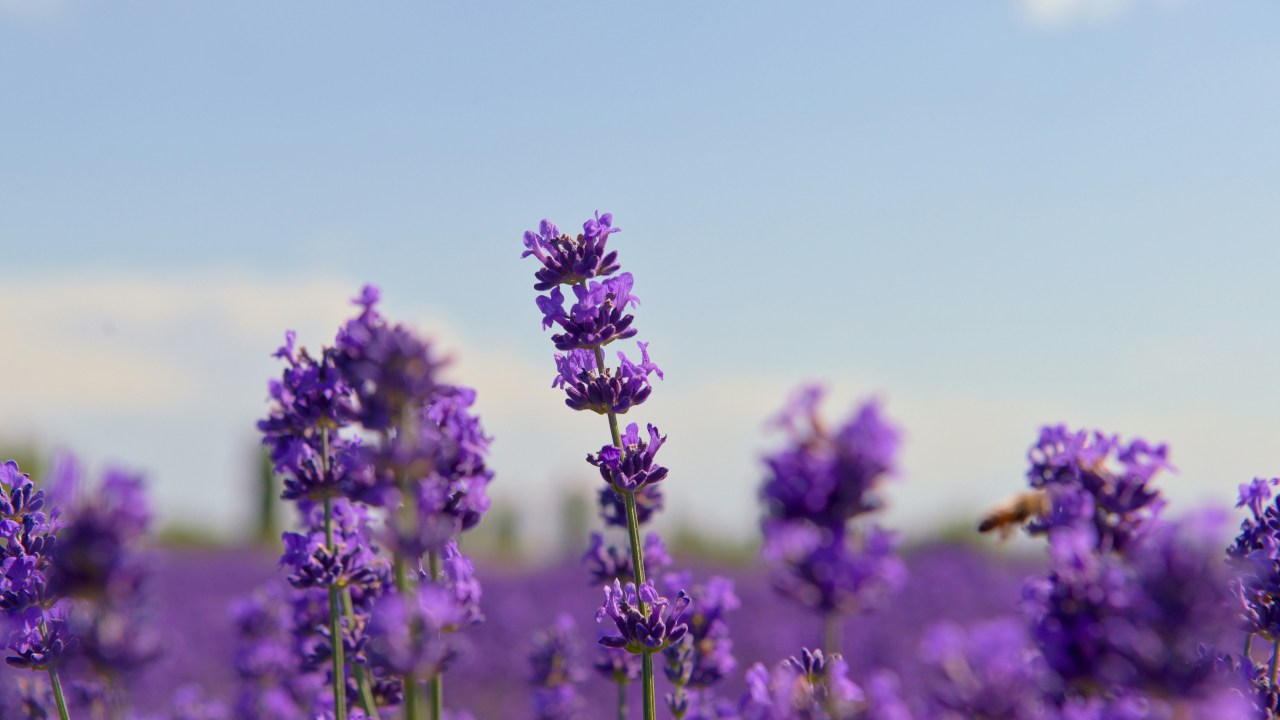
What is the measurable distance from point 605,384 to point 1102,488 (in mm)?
1346

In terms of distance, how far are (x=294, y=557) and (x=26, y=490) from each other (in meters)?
0.69

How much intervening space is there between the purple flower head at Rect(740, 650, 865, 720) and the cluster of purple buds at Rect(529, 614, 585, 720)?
2900 millimetres

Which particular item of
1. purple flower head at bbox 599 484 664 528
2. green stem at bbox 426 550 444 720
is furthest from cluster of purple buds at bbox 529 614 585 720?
green stem at bbox 426 550 444 720

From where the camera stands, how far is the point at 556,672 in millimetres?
5234

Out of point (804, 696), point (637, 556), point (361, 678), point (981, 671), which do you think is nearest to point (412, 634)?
point (804, 696)

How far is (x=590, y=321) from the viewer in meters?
3.31

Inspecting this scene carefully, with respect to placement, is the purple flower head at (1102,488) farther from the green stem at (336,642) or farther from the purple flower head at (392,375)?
the green stem at (336,642)

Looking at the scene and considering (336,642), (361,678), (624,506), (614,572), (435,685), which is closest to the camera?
(435,685)

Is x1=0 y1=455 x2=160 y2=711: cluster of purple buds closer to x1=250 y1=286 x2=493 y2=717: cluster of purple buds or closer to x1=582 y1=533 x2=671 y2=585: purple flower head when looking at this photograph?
x1=250 y1=286 x2=493 y2=717: cluster of purple buds

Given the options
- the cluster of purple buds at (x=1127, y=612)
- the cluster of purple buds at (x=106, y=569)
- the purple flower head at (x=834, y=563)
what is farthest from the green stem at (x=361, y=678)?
the cluster of purple buds at (x=1127, y=612)

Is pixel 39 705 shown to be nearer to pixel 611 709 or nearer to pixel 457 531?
pixel 457 531

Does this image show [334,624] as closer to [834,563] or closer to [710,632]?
[710,632]

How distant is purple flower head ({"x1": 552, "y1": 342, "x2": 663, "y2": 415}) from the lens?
10.8 ft

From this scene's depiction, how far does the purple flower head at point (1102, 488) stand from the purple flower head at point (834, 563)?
46 centimetres
